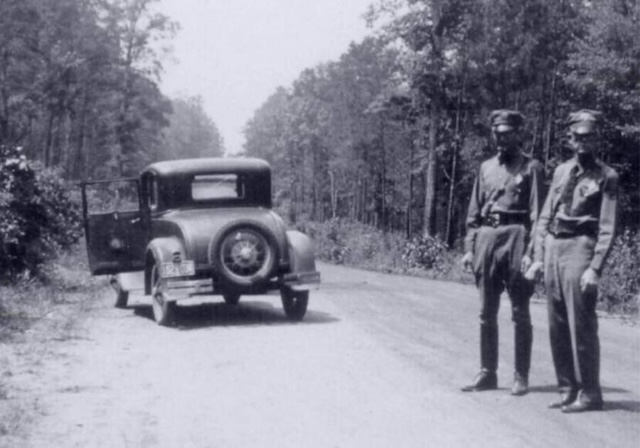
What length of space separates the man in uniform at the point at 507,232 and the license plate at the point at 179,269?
211 inches

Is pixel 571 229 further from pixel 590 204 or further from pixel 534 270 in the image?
pixel 534 270

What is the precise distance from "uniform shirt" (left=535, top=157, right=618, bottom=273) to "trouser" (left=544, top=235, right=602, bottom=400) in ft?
0.41

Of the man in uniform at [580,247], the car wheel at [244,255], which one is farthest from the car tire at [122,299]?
the man in uniform at [580,247]

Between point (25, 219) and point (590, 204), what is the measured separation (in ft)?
42.6

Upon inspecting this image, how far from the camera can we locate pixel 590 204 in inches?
257

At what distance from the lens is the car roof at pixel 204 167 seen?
44.3 ft

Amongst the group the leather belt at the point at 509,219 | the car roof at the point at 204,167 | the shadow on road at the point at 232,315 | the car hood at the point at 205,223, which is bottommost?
the shadow on road at the point at 232,315

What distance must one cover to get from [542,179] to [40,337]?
21.2ft

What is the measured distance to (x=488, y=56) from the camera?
1387 inches

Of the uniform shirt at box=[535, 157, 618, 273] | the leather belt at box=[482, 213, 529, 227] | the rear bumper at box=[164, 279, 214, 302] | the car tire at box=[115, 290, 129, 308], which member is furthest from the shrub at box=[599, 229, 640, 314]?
the uniform shirt at box=[535, 157, 618, 273]

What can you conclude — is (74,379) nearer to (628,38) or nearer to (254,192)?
(254,192)

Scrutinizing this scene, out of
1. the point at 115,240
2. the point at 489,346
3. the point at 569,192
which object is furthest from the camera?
the point at 115,240

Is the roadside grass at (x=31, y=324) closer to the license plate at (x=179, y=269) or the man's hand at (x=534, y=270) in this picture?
the license plate at (x=179, y=269)

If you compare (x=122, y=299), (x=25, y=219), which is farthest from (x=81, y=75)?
(x=122, y=299)
